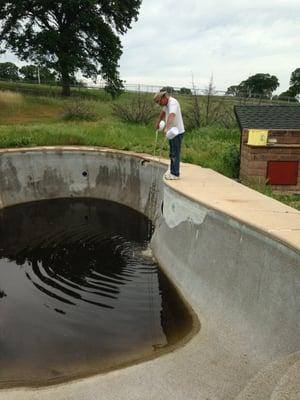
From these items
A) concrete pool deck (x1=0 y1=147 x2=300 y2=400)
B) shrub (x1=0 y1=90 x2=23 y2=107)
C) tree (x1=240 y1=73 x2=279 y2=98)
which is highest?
tree (x1=240 y1=73 x2=279 y2=98)

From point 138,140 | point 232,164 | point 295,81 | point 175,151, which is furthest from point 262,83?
point 175,151

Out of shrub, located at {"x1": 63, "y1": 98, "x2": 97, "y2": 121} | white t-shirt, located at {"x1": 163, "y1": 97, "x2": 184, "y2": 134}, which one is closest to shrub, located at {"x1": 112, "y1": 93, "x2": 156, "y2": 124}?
shrub, located at {"x1": 63, "y1": 98, "x2": 97, "y2": 121}

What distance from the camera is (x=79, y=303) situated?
Result: 6.02 m

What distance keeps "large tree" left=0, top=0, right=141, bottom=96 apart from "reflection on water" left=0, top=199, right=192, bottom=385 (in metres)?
25.3

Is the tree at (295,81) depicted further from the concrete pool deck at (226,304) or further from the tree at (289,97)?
the concrete pool deck at (226,304)

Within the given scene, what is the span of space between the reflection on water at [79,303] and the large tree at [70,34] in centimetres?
2526

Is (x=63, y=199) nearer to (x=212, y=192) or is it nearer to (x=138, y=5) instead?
(x=212, y=192)

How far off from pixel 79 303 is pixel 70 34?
3014 centimetres

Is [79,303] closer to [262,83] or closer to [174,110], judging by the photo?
[174,110]

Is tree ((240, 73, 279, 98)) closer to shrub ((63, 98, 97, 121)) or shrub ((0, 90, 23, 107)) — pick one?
shrub ((0, 90, 23, 107))

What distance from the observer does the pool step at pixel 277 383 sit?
278 centimetres

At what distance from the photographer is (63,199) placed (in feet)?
40.8

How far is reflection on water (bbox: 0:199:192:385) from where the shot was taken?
15.5 ft

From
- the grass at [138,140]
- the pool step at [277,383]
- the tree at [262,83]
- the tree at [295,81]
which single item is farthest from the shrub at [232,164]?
the tree at [262,83]
